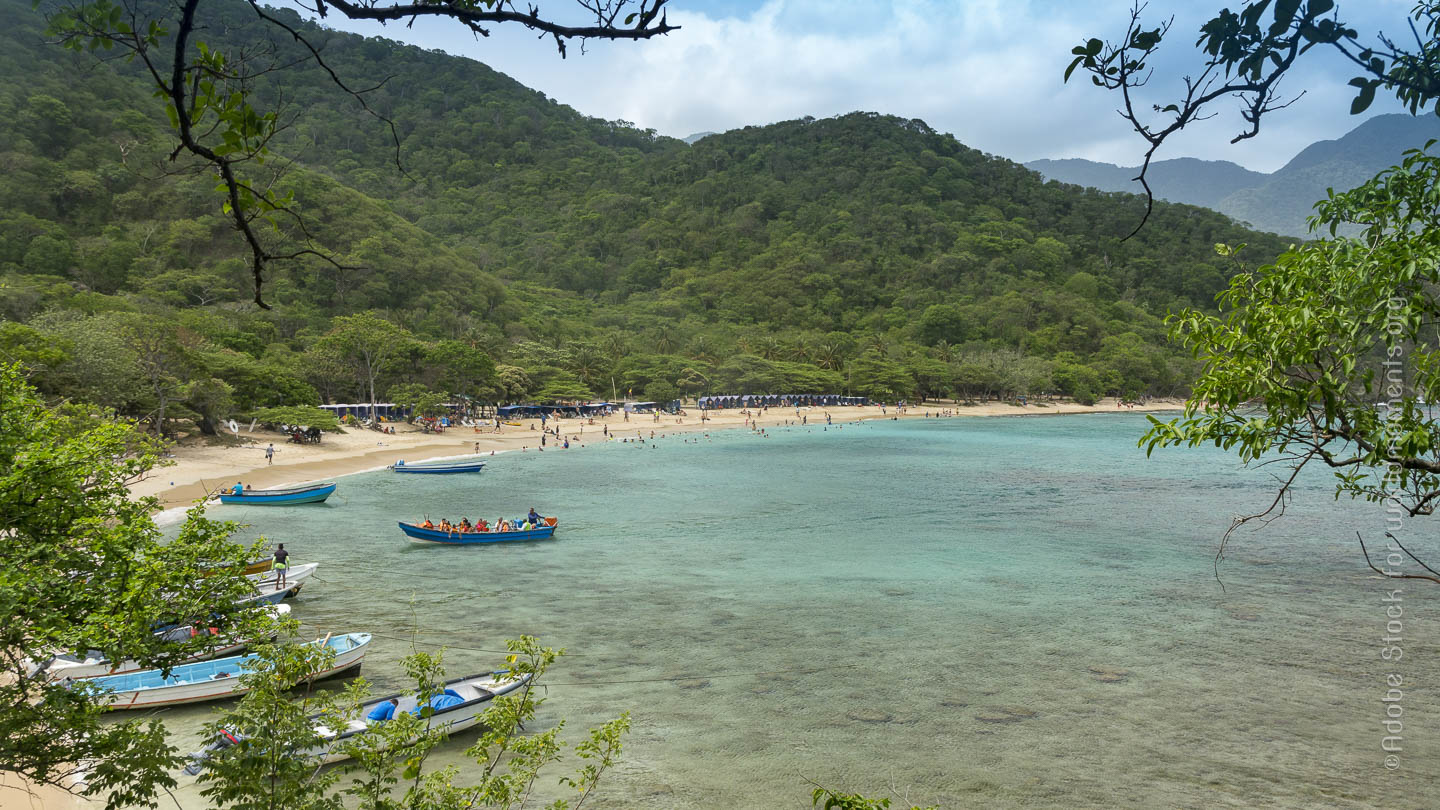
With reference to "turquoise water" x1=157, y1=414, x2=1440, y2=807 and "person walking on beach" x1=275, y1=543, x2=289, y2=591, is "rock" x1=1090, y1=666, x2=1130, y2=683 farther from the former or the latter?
"person walking on beach" x1=275, y1=543, x2=289, y2=591

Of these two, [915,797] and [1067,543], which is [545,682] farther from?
[1067,543]

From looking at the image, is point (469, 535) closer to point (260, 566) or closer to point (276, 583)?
point (260, 566)

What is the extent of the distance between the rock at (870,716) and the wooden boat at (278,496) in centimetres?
2518

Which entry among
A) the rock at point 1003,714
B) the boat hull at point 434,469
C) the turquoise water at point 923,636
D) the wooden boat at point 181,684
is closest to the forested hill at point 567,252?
the boat hull at point 434,469

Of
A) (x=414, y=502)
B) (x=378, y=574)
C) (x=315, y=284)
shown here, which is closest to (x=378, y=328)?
(x=414, y=502)

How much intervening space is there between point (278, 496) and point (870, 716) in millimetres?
25880

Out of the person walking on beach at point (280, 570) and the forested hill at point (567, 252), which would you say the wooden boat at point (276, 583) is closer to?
the person walking on beach at point (280, 570)

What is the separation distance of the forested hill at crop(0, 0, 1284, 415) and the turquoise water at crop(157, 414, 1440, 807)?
1062cm

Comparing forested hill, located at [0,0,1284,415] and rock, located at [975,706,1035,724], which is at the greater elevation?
forested hill, located at [0,0,1284,415]

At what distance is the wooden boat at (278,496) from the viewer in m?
29.0

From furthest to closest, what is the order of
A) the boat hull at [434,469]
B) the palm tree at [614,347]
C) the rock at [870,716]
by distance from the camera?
the palm tree at [614,347]
the boat hull at [434,469]
the rock at [870,716]

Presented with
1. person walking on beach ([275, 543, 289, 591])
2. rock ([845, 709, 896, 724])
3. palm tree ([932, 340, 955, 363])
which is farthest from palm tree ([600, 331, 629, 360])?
rock ([845, 709, 896, 724])

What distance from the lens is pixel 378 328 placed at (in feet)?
179

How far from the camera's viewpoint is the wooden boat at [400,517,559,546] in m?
23.3
